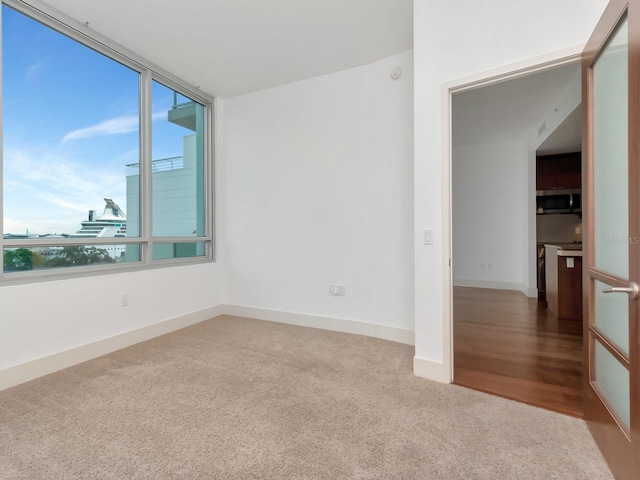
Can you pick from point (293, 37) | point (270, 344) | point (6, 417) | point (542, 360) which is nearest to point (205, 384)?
point (270, 344)

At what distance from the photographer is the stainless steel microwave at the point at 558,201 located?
568cm

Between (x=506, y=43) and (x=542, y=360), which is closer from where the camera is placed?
(x=506, y=43)

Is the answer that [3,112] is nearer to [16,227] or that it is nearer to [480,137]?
[16,227]

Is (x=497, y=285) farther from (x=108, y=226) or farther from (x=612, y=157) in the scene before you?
(x=108, y=226)

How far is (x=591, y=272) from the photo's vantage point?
5.44 feet

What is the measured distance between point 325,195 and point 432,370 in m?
2.13

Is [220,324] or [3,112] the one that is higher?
[3,112]

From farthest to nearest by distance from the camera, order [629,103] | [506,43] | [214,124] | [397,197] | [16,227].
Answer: [214,124], [397,197], [16,227], [506,43], [629,103]

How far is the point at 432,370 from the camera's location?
236 cm

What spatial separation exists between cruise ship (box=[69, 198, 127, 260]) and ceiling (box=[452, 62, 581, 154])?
387 centimetres

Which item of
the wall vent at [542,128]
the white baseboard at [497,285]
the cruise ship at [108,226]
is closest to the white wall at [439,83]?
the cruise ship at [108,226]

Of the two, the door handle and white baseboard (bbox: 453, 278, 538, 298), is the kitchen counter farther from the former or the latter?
the door handle

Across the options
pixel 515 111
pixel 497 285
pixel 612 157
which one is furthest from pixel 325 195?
pixel 497 285

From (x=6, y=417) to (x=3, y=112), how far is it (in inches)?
86.1
